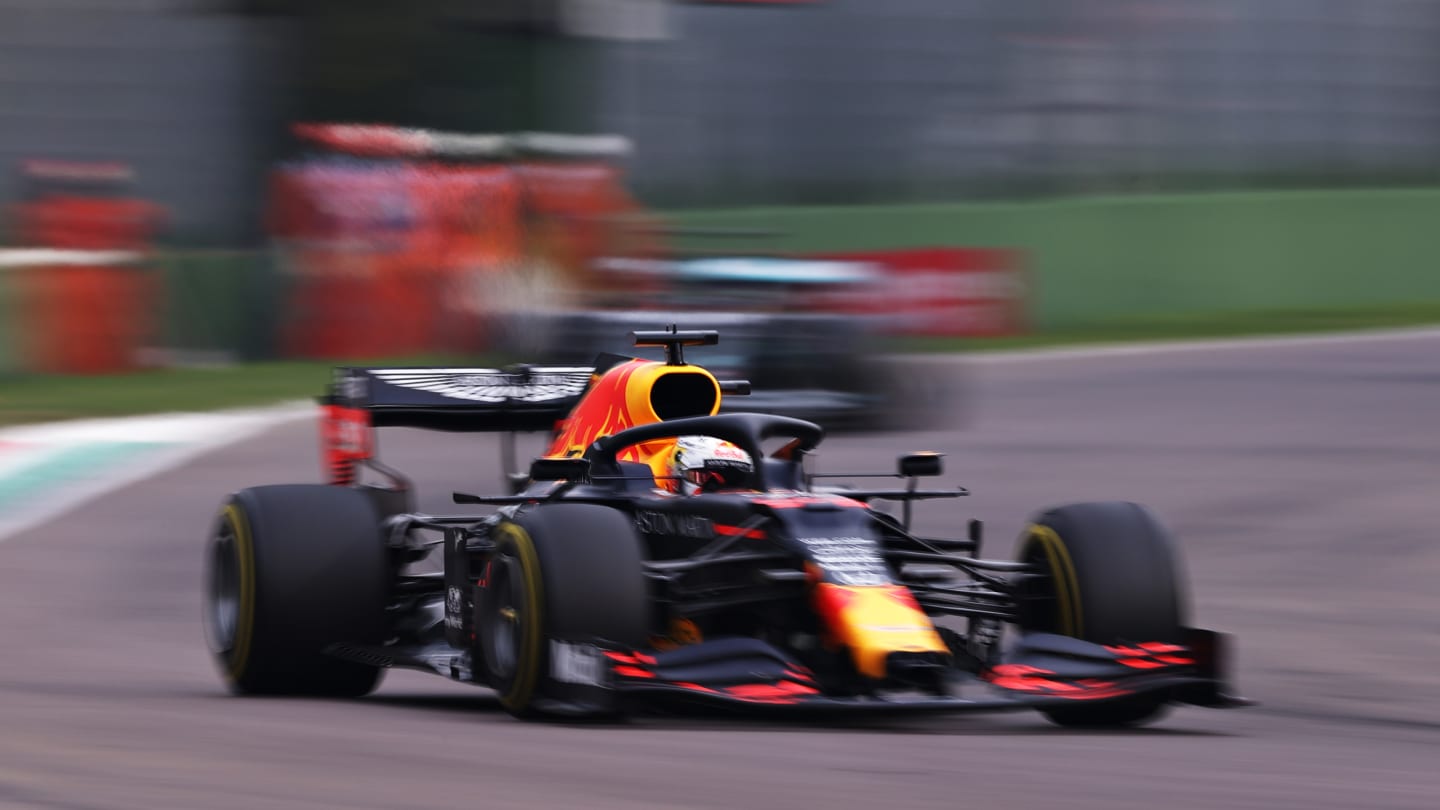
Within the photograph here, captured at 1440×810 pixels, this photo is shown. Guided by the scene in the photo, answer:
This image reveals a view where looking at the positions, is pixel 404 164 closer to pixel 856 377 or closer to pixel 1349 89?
pixel 856 377

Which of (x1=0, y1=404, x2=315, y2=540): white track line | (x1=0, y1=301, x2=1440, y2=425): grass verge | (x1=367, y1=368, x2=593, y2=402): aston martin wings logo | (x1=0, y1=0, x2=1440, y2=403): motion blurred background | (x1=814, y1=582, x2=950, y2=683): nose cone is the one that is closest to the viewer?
(x1=814, y1=582, x2=950, y2=683): nose cone

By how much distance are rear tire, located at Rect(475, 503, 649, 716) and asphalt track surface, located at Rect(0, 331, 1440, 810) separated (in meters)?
0.20

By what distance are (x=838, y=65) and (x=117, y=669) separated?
20.3m

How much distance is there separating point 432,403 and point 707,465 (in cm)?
195

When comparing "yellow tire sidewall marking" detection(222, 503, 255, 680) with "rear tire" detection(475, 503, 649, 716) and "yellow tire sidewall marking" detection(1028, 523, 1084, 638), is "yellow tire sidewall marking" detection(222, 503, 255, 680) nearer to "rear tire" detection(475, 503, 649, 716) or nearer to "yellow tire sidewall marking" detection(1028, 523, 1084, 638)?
"rear tire" detection(475, 503, 649, 716)

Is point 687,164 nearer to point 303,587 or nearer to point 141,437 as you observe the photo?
point 141,437

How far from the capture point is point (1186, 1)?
31219mm

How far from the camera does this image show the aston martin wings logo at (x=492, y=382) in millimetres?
9938

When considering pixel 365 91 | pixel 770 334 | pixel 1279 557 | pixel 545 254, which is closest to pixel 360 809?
pixel 1279 557

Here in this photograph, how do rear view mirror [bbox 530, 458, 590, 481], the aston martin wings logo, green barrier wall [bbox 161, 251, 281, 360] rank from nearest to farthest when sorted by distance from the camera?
rear view mirror [bbox 530, 458, 590, 481]
the aston martin wings logo
green barrier wall [bbox 161, 251, 281, 360]

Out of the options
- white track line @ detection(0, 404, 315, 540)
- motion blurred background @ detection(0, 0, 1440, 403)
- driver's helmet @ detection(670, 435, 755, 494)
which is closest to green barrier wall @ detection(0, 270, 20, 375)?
motion blurred background @ detection(0, 0, 1440, 403)

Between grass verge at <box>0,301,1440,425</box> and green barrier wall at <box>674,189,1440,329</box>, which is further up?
green barrier wall at <box>674,189,1440,329</box>

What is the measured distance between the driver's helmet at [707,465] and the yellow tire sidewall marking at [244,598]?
154cm

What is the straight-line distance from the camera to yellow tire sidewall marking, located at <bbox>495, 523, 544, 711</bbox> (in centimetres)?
716
